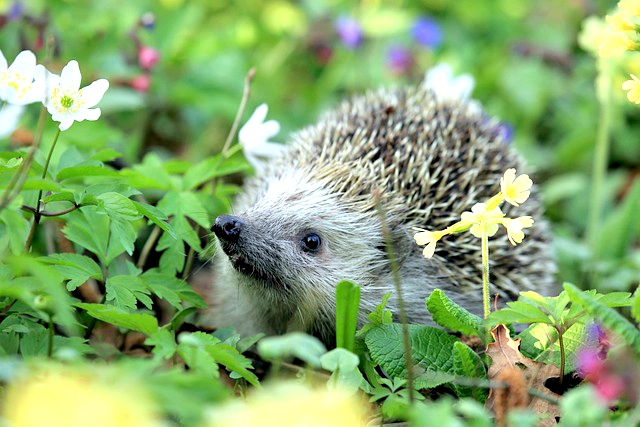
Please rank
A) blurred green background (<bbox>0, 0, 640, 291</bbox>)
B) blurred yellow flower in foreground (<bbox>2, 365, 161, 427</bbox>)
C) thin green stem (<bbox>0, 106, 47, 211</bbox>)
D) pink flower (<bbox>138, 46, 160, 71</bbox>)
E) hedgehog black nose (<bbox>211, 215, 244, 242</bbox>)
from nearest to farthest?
blurred yellow flower in foreground (<bbox>2, 365, 161, 427</bbox>) < thin green stem (<bbox>0, 106, 47, 211</bbox>) < hedgehog black nose (<bbox>211, 215, 244, 242</bbox>) < blurred green background (<bbox>0, 0, 640, 291</bbox>) < pink flower (<bbox>138, 46, 160, 71</bbox>)

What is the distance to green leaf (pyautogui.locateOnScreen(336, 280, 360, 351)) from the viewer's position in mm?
2330

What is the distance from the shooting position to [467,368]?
7.41 feet

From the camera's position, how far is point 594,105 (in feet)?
16.2

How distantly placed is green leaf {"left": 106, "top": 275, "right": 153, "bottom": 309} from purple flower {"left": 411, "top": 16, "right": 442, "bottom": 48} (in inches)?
133

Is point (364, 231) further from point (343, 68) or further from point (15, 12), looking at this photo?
point (343, 68)

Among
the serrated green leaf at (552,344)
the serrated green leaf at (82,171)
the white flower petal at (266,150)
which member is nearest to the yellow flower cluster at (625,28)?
the serrated green leaf at (552,344)

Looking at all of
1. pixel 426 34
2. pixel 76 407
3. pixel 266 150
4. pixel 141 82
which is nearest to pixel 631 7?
pixel 266 150

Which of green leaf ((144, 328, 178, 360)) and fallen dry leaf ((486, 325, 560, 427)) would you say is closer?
green leaf ((144, 328, 178, 360))

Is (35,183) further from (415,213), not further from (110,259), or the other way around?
(415,213)

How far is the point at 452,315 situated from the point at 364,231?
0.79m

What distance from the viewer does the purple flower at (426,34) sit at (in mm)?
5180

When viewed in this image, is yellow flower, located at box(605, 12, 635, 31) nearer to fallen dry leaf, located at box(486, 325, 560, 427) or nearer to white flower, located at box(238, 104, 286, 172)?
fallen dry leaf, located at box(486, 325, 560, 427)

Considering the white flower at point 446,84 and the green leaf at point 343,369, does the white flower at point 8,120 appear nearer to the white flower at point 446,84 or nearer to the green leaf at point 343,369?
the green leaf at point 343,369

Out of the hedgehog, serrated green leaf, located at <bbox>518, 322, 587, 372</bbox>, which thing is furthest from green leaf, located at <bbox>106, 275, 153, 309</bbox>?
serrated green leaf, located at <bbox>518, 322, 587, 372</bbox>
